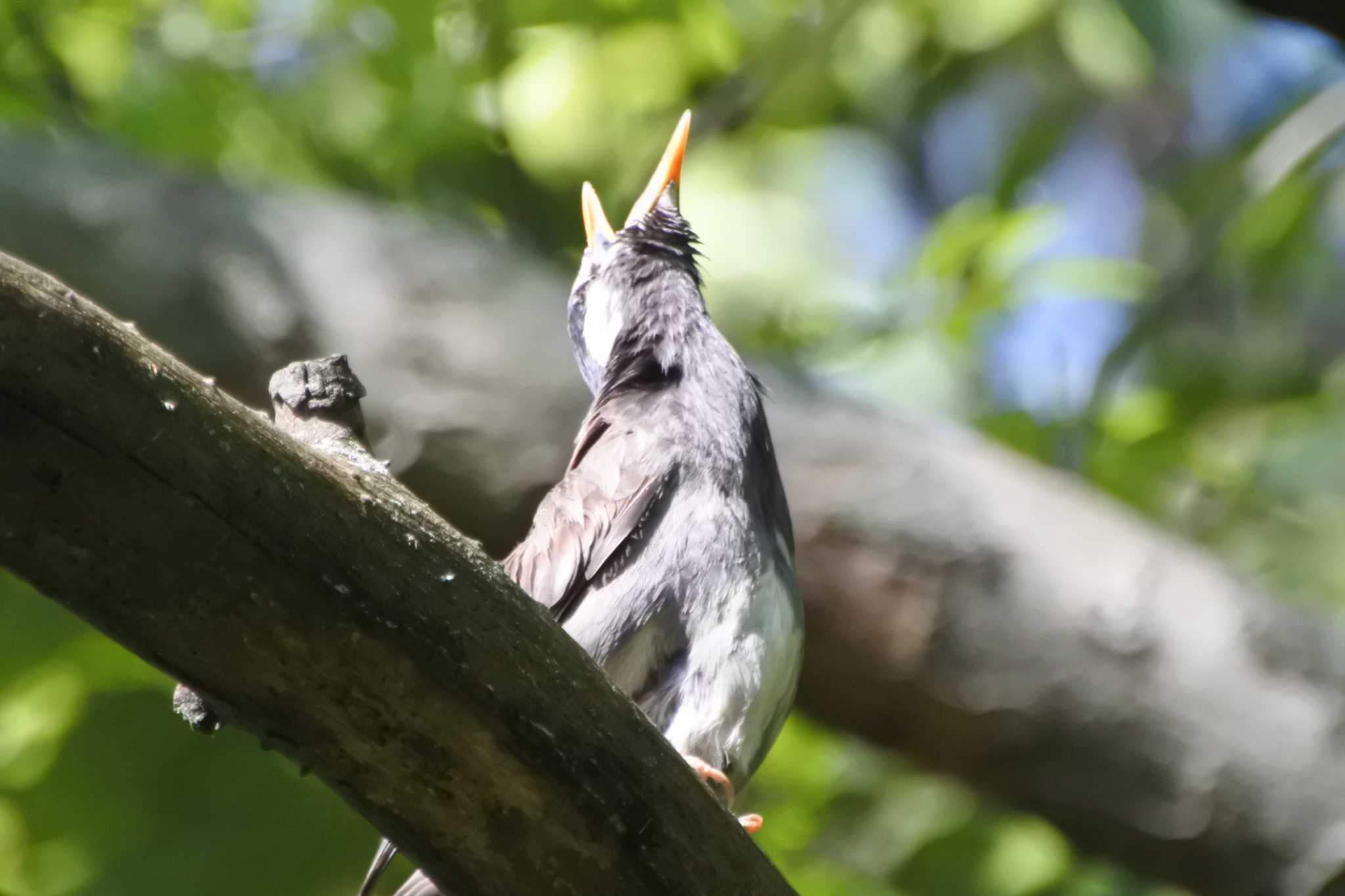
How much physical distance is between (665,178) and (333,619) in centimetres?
252

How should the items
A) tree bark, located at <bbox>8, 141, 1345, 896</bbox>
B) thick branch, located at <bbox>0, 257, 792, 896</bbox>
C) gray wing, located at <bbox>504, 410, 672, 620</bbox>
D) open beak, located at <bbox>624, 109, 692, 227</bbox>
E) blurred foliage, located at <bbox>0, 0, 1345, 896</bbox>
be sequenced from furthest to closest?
tree bark, located at <bbox>8, 141, 1345, 896</bbox>, open beak, located at <bbox>624, 109, 692, 227</bbox>, blurred foliage, located at <bbox>0, 0, 1345, 896</bbox>, gray wing, located at <bbox>504, 410, 672, 620</bbox>, thick branch, located at <bbox>0, 257, 792, 896</bbox>

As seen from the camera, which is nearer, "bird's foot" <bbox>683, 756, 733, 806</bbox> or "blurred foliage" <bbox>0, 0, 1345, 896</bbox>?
"bird's foot" <bbox>683, 756, 733, 806</bbox>

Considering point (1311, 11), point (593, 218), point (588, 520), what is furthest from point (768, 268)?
point (588, 520)

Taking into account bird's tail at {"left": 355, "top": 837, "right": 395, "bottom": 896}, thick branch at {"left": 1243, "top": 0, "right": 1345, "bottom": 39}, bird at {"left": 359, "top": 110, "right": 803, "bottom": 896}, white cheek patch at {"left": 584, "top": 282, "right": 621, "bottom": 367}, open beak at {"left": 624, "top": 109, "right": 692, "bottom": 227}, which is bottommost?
bird's tail at {"left": 355, "top": 837, "right": 395, "bottom": 896}

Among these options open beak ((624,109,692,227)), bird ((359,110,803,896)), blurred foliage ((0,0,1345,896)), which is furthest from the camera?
open beak ((624,109,692,227))

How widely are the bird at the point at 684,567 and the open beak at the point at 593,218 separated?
93cm

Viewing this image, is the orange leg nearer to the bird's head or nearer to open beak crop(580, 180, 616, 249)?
the bird's head

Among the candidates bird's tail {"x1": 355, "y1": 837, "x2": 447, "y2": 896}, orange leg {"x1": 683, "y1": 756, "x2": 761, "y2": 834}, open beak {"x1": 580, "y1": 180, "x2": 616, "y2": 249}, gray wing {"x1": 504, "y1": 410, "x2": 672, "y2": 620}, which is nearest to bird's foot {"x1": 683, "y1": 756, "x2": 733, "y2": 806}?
orange leg {"x1": 683, "y1": 756, "x2": 761, "y2": 834}

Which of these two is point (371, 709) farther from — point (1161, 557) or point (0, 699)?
point (1161, 557)

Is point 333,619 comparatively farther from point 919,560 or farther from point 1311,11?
point 1311,11

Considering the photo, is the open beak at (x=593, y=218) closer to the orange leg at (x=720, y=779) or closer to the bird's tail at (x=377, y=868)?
the orange leg at (x=720, y=779)

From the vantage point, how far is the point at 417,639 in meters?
1.71

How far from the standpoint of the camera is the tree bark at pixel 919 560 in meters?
4.24

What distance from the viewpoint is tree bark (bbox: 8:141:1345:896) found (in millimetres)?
4242
